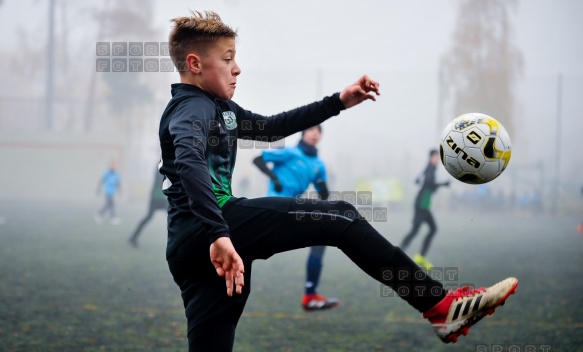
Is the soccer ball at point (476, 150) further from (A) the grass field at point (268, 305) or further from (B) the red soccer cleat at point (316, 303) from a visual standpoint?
(B) the red soccer cleat at point (316, 303)

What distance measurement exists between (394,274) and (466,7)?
111 ft

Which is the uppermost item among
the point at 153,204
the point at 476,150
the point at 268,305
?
the point at 476,150

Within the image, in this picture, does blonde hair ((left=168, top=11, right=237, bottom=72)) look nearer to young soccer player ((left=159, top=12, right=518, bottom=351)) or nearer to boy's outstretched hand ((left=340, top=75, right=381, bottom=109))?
young soccer player ((left=159, top=12, right=518, bottom=351))

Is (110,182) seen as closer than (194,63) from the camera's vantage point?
No

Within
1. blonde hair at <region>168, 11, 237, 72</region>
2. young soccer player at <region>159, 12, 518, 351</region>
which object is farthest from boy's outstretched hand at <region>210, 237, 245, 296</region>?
blonde hair at <region>168, 11, 237, 72</region>

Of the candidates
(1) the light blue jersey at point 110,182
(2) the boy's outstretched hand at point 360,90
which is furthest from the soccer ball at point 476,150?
(1) the light blue jersey at point 110,182

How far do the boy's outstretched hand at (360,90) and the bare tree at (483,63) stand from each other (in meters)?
26.9

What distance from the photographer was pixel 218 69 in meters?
2.85

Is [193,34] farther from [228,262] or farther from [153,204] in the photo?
[153,204]

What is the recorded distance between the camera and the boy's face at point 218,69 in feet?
9.31

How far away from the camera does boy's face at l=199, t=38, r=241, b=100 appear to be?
9.31 ft

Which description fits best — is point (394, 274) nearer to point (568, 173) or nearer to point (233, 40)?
point (233, 40)

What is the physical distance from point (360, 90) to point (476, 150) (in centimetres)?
67

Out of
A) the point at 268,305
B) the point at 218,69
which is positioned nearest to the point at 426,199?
the point at 268,305
